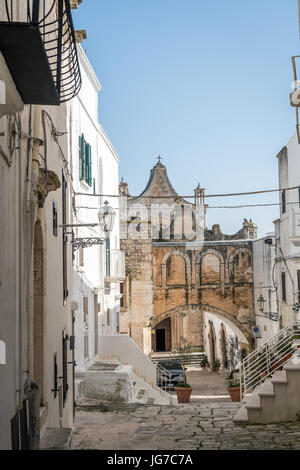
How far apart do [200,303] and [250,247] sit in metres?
4.19

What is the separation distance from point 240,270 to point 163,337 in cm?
1500

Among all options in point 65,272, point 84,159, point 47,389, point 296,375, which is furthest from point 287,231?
point 47,389

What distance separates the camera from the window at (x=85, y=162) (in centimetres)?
1516

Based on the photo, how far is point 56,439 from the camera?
6.41 m

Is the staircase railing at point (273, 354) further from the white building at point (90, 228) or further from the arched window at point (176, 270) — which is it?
the arched window at point (176, 270)

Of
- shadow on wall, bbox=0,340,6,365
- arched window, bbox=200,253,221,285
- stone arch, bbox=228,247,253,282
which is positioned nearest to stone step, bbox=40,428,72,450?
shadow on wall, bbox=0,340,6,365

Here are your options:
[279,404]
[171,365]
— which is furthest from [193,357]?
[279,404]

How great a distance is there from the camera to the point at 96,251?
17.8 meters

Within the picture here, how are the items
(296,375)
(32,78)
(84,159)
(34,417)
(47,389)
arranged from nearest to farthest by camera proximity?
(32,78)
(34,417)
(47,389)
(296,375)
(84,159)

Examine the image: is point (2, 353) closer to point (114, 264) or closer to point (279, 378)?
point (279, 378)

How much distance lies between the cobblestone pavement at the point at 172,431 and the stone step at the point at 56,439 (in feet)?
6.93

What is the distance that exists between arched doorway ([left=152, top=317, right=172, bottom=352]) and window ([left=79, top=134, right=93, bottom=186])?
1118 inches

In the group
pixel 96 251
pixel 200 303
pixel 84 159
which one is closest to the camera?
pixel 84 159
